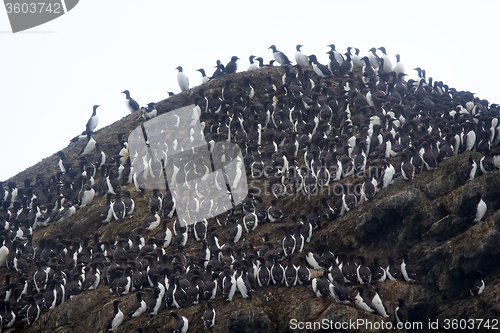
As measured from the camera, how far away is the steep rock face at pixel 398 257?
1217 centimetres

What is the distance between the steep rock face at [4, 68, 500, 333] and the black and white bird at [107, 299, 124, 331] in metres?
0.16

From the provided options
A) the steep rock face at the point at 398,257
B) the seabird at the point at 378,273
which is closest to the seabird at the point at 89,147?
the steep rock face at the point at 398,257

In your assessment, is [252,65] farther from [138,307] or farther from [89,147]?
[138,307]

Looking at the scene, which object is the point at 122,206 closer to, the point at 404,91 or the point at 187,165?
the point at 187,165

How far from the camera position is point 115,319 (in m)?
12.9

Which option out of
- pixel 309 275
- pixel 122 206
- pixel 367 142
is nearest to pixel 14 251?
pixel 122 206

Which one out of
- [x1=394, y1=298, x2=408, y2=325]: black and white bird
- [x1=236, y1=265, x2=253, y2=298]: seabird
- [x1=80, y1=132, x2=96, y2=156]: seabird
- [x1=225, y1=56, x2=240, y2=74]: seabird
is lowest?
[x1=394, y1=298, x2=408, y2=325]: black and white bird

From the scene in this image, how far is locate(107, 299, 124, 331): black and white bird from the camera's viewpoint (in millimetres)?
12914

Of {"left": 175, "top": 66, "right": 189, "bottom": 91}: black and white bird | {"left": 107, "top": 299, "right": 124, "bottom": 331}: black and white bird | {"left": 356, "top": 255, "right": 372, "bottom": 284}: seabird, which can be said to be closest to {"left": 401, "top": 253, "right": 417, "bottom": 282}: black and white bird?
{"left": 356, "top": 255, "right": 372, "bottom": 284}: seabird

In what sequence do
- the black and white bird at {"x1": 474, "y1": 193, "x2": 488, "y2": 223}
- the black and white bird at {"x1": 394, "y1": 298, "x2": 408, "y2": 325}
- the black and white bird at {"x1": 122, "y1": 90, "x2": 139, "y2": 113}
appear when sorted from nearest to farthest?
the black and white bird at {"x1": 394, "y1": 298, "x2": 408, "y2": 325} < the black and white bird at {"x1": 474, "y1": 193, "x2": 488, "y2": 223} < the black and white bird at {"x1": 122, "y1": 90, "x2": 139, "y2": 113}

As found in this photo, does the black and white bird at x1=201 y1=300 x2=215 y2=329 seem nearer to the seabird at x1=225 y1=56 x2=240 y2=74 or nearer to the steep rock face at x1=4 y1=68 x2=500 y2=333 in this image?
the steep rock face at x1=4 y1=68 x2=500 y2=333

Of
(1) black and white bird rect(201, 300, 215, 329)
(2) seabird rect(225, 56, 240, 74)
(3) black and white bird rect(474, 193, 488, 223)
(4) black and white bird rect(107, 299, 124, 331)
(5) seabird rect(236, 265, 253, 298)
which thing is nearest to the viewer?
(1) black and white bird rect(201, 300, 215, 329)

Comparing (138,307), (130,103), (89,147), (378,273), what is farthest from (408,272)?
(130,103)

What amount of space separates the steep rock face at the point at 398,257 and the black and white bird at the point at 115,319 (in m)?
0.16
